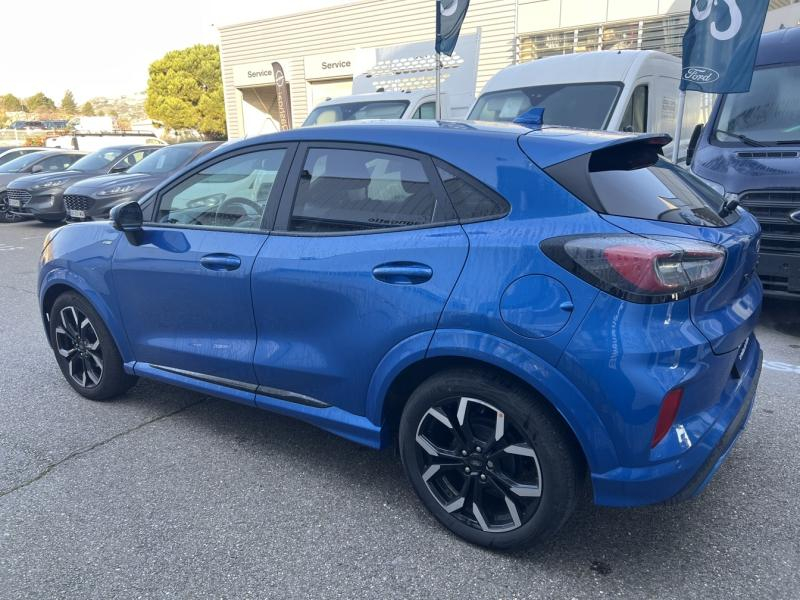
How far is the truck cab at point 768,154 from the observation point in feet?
15.7

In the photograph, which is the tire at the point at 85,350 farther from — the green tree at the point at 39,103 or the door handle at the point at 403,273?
the green tree at the point at 39,103

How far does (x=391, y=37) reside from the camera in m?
20.8

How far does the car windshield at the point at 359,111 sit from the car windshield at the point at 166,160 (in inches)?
112

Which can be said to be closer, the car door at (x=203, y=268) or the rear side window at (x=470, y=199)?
the rear side window at (x=470, y=199)

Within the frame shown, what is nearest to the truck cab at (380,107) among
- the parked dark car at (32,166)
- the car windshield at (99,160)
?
the car windshield at (99,160)

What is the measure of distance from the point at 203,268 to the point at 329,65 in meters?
20.9

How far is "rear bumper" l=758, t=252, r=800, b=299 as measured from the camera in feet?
15.5

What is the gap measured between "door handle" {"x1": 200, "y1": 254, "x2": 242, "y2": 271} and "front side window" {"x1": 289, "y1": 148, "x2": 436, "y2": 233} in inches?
13.1

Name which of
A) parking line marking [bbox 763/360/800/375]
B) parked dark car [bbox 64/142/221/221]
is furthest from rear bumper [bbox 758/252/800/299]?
parked dark car [bbox 64/142/221/221]

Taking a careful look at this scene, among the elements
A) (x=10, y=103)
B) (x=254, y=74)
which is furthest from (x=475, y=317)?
(x=10, y=103)

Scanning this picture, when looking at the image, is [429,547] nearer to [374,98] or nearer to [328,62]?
[374,98]

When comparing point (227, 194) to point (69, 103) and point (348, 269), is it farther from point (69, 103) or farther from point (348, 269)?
point (69, 103)

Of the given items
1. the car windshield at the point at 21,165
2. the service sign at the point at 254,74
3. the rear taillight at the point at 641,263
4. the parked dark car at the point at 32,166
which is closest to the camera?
the rear taillight at the point at 641,263

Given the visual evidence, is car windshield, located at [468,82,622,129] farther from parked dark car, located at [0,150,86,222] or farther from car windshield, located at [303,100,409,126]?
parked dark car, located at [0,150,86,222]
